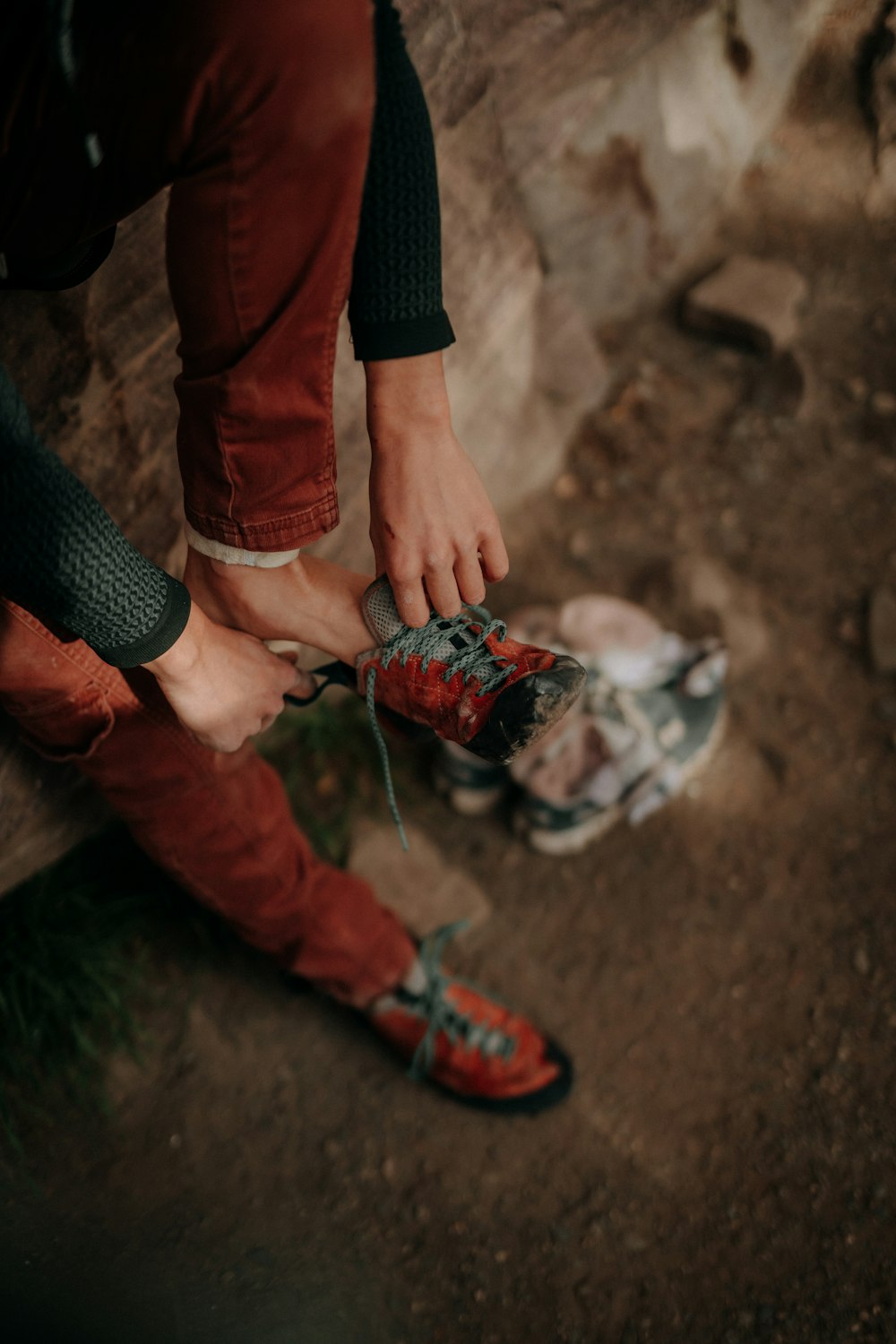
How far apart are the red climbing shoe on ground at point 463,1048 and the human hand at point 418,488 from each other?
885 millimetres

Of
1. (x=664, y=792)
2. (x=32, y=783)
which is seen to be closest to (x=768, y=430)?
(x=664, y=792)

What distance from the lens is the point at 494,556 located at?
4.41ft

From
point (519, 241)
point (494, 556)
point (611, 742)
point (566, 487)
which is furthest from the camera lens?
point (566, 487)

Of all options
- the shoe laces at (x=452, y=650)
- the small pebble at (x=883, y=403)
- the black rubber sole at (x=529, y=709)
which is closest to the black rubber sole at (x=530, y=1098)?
the shoe laces at (x=452, y=650)

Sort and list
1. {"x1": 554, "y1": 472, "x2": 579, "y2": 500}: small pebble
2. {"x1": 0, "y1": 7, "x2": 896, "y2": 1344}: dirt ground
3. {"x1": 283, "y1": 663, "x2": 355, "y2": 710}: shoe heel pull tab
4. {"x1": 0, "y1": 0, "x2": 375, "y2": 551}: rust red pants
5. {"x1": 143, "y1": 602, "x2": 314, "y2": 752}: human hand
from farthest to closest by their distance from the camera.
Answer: {"x1": 554, "y1": 472, "x2": 579, "y2": 500}: small pebble → {"x1": 0, "y1": 7, "x2": 896, "y2": 1344}: dirt ground → {"x1": 283, "y1": 663, "x2": 355, "y2": 710}: shoe heel pull tab → {"x1": 143, "y1": 602, "x2": 314, "y2": 752}: human hand → {"x1": 0, "y1": 0, "x2": 375, "y2": 551}: rust red pants

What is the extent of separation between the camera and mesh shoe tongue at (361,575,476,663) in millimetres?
1325

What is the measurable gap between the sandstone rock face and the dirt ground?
1.58ft

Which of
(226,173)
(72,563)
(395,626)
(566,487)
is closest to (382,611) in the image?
(395,626)

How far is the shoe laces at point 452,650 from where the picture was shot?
129cm

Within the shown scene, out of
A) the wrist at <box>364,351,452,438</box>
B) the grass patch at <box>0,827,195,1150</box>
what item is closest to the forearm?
the wrist at <box>364,351,452,438</box>

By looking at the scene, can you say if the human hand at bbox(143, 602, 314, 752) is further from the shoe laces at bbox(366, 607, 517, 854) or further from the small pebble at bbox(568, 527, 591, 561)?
the small pebble at bbox(568, 527, 591, 561)

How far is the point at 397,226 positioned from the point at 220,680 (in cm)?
66

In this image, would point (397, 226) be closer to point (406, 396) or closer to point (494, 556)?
point (406, 396)

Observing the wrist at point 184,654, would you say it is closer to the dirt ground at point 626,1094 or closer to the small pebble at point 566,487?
the dirt ground at point 626,1094
